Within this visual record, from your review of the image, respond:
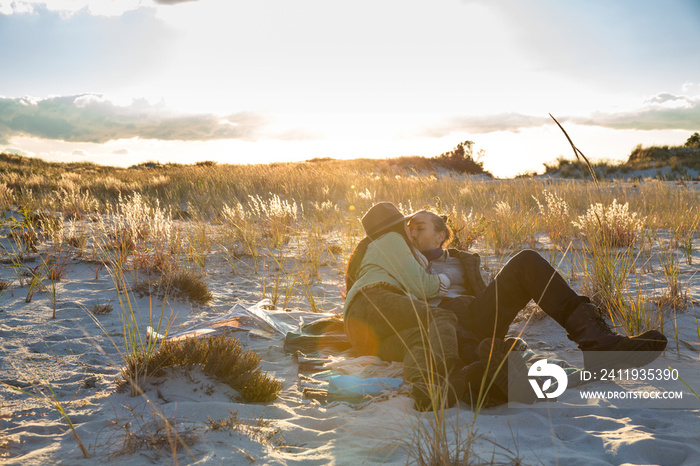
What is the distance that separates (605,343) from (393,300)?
1.46 metres

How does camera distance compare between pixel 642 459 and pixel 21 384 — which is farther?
pixel 21 384

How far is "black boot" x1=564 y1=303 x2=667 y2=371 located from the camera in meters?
3.11

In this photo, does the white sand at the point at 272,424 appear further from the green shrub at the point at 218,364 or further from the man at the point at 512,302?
the man at the point at 512,302

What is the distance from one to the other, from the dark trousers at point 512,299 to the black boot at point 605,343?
10 cm

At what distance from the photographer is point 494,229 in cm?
840

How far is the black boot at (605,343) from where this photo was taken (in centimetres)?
311

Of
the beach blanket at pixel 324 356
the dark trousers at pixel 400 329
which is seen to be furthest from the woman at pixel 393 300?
the beach blanket at pixel 324 356

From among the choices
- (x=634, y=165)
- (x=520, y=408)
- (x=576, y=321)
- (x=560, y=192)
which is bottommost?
(x=520, y=408)

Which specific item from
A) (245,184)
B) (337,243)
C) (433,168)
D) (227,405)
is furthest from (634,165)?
(227,405)

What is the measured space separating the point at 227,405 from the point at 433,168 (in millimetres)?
27843

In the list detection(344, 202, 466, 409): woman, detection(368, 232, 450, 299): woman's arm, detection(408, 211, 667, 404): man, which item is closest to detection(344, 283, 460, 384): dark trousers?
detection(344, 202, 466, 409): woman

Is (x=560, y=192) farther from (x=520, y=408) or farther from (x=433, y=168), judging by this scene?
(x=433, y=168)

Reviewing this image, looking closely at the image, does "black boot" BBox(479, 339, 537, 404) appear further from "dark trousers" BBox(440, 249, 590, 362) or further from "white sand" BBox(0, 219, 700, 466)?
"dark trousers" BBox(440, 249, 590, 362)

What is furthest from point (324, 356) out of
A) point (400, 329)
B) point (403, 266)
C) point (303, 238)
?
point (303, 238)
